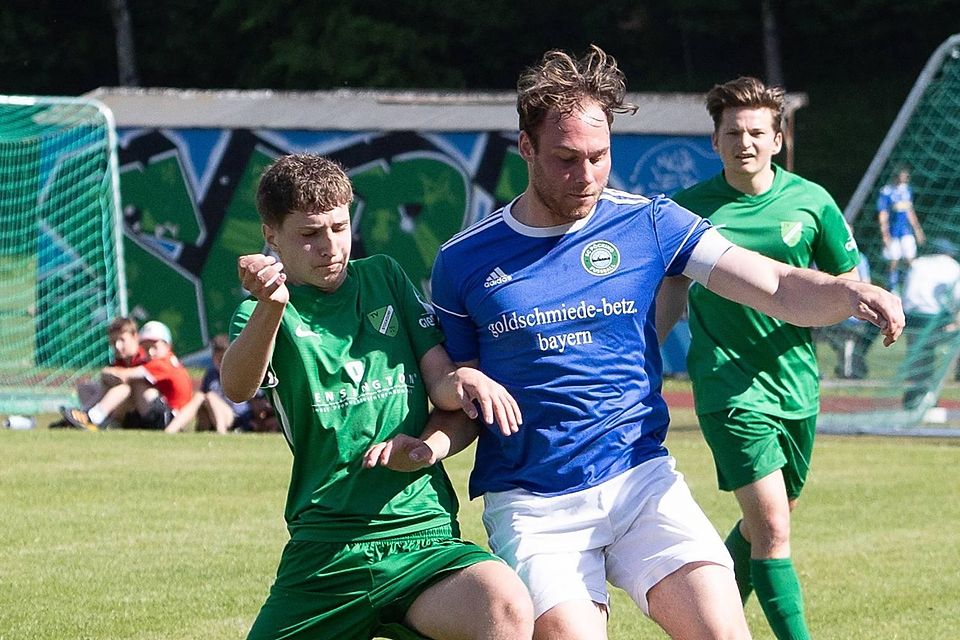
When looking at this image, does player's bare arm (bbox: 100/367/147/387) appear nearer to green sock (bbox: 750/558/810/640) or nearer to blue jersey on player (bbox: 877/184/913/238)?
blue jersey on player (bbox: 877/184/913/238)

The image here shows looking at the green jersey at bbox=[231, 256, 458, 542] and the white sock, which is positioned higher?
the green jersey at bbox=[231, 256, 458, 542]

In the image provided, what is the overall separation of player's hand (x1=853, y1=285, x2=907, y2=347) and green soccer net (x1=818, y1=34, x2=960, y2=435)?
9331mm

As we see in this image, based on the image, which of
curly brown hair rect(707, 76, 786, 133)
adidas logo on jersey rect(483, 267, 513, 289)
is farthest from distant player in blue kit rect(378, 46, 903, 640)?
curly brown hair rect(707, 76, 786, 133)

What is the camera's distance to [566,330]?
14.1ft

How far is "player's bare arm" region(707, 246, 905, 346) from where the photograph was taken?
414 centimetres

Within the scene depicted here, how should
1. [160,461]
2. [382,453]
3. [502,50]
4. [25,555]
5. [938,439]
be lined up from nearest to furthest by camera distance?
[382,453], [25,555], [160,461], [938,439], [502,50]

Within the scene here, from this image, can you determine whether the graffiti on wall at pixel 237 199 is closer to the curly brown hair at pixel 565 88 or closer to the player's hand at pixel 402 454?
the curly brown hair at pixel 565 88

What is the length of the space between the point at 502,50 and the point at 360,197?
Result: 1981cm

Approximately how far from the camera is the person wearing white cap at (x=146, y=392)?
13656mm

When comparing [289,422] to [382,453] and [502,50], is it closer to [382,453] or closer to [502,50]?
[382,453]

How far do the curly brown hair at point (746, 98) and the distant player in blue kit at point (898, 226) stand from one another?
9.35m

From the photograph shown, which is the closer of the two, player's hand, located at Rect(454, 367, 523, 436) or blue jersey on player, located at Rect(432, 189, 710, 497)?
player's hand, located at Rect(454, 367, 523, 436)

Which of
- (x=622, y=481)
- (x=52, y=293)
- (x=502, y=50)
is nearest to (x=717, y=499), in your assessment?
(x=622, y=481)

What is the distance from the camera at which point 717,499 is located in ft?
32.6
